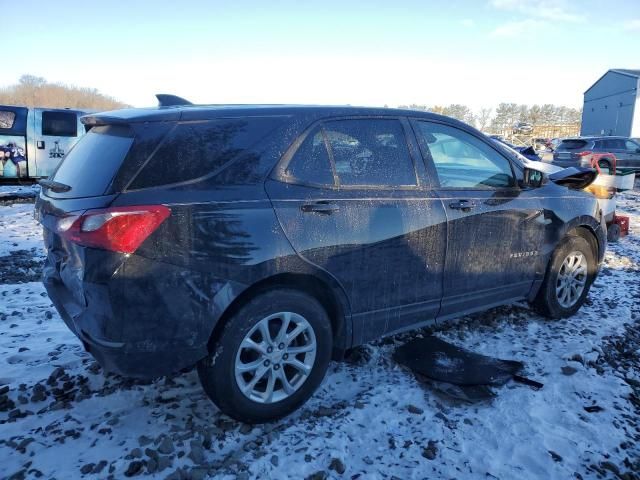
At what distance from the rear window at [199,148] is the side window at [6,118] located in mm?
10847

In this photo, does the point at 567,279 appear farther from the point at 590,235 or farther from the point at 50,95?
the point at 50,95

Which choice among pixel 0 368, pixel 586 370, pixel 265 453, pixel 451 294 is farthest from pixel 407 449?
pixel 0 368

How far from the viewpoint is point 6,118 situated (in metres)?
11.1

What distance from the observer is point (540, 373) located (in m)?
3.42

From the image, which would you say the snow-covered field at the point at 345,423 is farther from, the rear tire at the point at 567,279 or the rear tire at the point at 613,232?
the rear tire at the point at 613,232

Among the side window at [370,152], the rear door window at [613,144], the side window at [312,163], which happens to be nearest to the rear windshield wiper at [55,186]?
the side window at [312,163]

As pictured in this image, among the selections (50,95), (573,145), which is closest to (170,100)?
(573,145)

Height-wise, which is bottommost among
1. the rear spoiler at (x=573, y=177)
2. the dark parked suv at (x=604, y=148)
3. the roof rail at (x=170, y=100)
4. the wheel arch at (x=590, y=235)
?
the wheel arch at (x=590, y=235)

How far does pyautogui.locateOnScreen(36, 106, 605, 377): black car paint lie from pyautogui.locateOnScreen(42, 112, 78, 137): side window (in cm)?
987

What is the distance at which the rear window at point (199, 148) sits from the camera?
2.42m

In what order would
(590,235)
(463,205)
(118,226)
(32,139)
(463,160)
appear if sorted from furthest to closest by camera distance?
(32,139) → (590,235) → (463,160) → (463,205) → (118,226)

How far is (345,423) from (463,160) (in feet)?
7.53

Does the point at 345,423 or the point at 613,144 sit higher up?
the point at 613,144

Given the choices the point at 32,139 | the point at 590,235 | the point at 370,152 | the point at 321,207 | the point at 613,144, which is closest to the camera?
the point at 321,207
